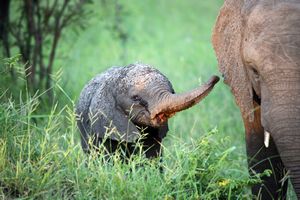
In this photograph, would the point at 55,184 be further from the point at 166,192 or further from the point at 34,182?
the point at 166,192

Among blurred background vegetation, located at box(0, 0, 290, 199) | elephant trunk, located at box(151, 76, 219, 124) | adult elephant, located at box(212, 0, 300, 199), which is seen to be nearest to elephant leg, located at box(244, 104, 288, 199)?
adult elephant, located at box(212, 0, 300, 199)

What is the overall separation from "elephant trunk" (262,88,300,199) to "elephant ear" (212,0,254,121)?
0.83 metres

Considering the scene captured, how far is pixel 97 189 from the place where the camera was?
6.66 m

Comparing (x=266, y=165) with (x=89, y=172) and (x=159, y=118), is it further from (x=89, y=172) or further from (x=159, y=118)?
(x=89, y=172)

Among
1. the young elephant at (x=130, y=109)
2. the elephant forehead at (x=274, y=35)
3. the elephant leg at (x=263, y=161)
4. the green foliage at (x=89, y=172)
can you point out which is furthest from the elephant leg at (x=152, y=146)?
the elephant forehead at (x=274, y=35)

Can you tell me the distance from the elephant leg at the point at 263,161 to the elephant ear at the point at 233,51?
191 millimetres

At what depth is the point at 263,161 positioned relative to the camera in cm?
768

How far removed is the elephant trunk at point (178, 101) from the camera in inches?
288

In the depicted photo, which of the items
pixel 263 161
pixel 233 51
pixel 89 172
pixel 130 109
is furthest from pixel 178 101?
pixel 89 172

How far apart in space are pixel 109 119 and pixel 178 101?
0.93m

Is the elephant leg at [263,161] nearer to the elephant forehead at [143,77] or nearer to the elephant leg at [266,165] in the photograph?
the elephant leg at [266,165]

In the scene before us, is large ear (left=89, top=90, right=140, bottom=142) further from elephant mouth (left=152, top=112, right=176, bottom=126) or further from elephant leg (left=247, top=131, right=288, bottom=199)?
elephant leg (left=247, top=131, right=288, bottom=199)

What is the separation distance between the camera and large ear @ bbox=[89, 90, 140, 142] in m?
7.93

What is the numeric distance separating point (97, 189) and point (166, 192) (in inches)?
20.4
